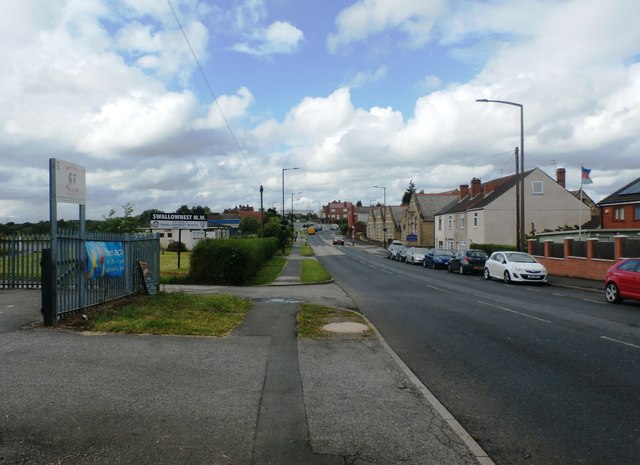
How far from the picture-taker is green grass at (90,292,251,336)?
9.15 metres

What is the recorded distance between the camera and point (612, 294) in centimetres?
1614

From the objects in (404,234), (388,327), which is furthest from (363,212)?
(388,327)

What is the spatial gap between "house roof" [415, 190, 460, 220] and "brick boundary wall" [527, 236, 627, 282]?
43.7 meters

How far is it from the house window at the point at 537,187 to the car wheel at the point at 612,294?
3507 cm

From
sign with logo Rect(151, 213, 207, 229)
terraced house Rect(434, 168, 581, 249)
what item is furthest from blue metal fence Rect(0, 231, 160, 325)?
terraced house Rect(434, 168, 581, 249)

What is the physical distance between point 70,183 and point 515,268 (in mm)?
19949

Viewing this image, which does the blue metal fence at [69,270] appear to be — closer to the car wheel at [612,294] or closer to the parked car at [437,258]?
the car wheel at [612,294]

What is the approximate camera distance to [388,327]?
11.2 meters

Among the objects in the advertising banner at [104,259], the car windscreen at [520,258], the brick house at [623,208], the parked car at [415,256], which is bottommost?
the parked car at [415,256]

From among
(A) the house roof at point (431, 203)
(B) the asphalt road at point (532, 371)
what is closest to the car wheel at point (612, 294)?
(B) the asphalt road at point (532, 371)

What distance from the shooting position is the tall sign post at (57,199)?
907 cm

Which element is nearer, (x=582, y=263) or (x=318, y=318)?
(x=318, y=318)

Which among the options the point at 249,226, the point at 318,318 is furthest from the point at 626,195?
the point at 249,226

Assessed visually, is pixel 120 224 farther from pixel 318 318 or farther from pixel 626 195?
pixel 626 195
